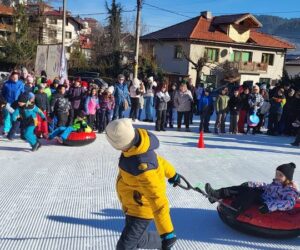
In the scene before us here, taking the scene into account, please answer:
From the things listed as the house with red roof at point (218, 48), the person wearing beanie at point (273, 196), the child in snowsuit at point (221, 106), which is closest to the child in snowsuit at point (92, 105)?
the child in snowsuit at point (221, 106)

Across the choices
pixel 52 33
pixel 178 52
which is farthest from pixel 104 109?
pixel 52 33

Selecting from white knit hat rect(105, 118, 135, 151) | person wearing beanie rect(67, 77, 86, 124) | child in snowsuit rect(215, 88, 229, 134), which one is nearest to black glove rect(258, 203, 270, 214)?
white knit hat rect(105, 118, 135, 151)

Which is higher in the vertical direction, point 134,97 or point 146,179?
point 134,97

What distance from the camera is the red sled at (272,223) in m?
4.30

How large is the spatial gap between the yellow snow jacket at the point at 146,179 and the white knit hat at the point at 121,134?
0.07m

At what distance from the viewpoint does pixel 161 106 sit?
12000 mm

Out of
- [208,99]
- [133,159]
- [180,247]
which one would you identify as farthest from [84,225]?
[208,99]

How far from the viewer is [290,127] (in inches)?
504

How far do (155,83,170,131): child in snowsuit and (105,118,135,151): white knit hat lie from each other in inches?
353

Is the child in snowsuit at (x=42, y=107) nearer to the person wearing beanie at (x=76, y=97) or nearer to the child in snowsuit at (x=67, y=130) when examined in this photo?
the child in snowsuit at (x=67, y=130)

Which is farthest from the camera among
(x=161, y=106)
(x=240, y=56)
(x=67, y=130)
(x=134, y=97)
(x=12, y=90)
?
(x=240, y=56)

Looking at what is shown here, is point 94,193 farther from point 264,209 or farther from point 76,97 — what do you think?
point 76,97

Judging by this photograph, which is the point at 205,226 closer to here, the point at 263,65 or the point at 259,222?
the point at 259,222

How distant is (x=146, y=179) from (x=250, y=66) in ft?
126
